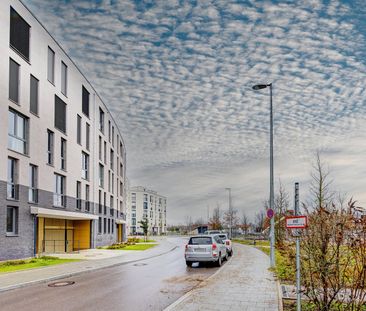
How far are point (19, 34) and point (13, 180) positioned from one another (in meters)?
9.27

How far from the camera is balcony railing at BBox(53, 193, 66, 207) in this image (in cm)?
2964

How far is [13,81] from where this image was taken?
23.2 meters

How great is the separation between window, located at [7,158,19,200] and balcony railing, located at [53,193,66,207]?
6549 millimetres

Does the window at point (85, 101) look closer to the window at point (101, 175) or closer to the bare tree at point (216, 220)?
the window at point (101, 175)

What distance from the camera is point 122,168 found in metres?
60.7

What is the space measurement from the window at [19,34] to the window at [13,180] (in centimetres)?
697

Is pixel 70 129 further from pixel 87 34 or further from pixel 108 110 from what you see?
pixel 87 34

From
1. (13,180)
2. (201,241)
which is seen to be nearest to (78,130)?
(13,180)

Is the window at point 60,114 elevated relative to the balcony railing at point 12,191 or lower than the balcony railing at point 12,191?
elevated

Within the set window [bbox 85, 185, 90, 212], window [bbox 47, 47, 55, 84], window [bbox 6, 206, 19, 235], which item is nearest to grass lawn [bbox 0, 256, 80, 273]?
window [bbox 6, 206, 19, 235]

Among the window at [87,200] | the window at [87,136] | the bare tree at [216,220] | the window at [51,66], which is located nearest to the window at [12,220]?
the window at [51,66]

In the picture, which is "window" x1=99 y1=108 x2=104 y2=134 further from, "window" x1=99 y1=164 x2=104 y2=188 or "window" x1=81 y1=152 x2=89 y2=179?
"window" x1=81 y1=152 x2=89 y2=179

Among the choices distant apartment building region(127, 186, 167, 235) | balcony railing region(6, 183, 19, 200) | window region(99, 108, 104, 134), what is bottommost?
distant apartment building region(127, 186, 167, 235)

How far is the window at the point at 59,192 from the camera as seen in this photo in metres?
30.0
